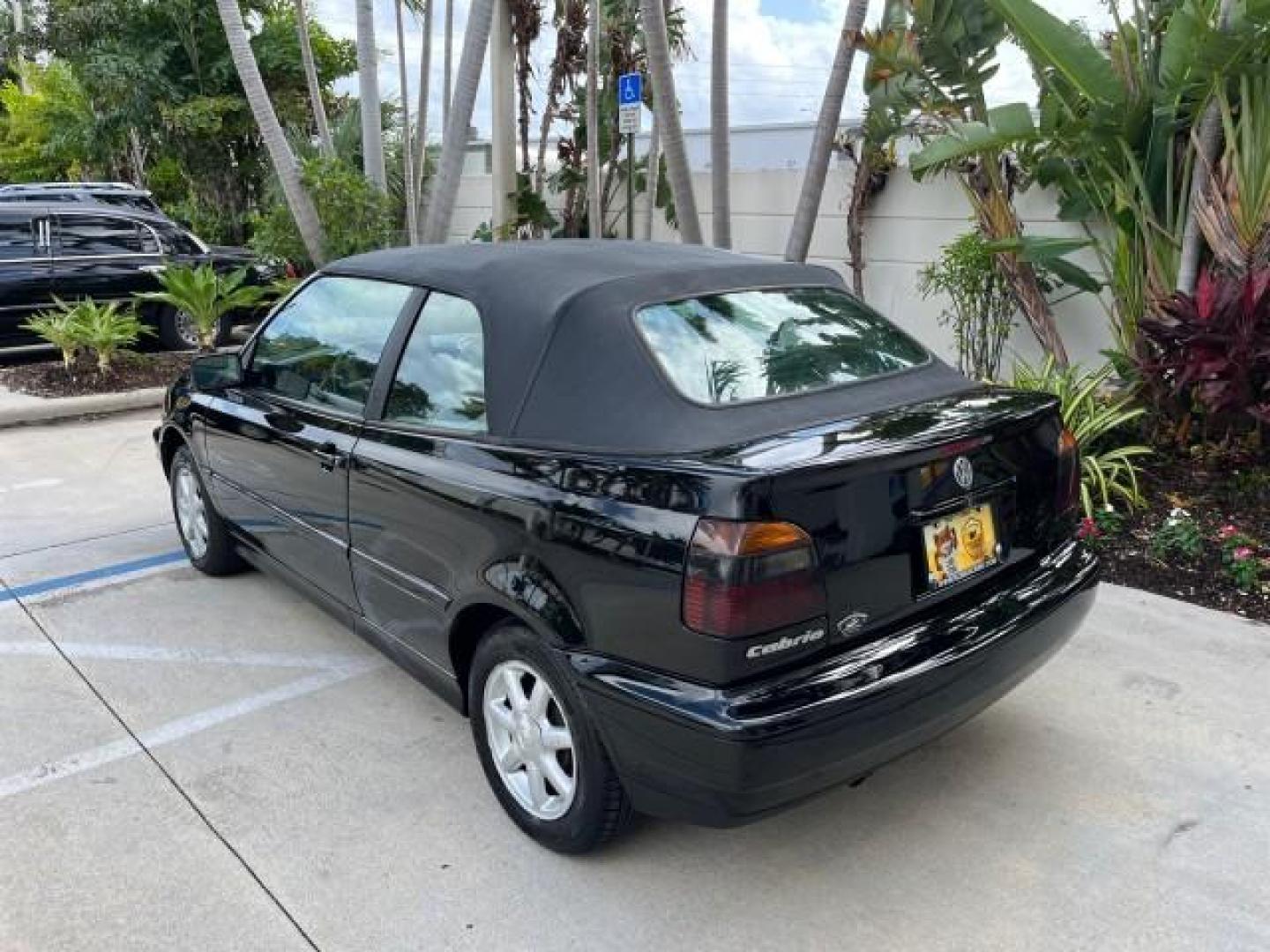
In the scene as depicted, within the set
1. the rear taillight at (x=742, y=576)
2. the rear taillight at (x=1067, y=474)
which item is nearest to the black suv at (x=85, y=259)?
the rear taillight at (x=1067, y=474)

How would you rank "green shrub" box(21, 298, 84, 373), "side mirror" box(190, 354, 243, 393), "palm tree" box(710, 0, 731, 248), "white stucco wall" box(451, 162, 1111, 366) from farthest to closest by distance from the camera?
1. "green shrub" box(21, 298, 84, 373)
2. "palm tree" box(710, 0, 731, 248)
3. "white stucco wall" box(451, 162, 1111, 366)
4. "side mirror" box(190, 354, 243, 393)

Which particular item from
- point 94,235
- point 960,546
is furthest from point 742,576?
point 94,235

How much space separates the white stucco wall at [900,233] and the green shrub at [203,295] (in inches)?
177

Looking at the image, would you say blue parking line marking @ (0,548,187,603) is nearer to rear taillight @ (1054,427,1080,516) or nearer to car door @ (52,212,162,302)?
rear taillight @ (1054,427,1080,516)

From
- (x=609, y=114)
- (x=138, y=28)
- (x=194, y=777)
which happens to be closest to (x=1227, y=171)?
(x=194, y=777)

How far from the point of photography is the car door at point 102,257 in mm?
10617

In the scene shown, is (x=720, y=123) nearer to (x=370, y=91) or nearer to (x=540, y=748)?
(x=370, y=91)

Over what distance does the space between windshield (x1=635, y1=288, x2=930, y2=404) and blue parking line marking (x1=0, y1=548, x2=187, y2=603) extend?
11.3 ft

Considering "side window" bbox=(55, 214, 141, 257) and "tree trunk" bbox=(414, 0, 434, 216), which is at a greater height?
"tree trunk" bbox=(414, 0, 434, 216)

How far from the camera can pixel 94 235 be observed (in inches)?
428

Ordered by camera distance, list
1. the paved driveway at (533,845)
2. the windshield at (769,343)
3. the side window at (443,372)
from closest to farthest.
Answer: the paved driveway at (533,845) → the windshield at (769,343) → the side window at (443,372)

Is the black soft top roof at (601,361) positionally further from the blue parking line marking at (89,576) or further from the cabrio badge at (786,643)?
the blue parking line marking at (89,576)

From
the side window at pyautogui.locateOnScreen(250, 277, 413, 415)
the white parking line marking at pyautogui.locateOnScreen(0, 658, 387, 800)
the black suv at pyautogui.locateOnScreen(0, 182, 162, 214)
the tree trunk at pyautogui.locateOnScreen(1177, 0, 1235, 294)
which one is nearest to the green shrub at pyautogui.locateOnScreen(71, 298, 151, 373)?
the black suv at pyautogui.locateOnScreen(0, 182, 162, 214)

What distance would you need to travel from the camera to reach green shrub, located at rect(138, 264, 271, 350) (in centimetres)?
950
